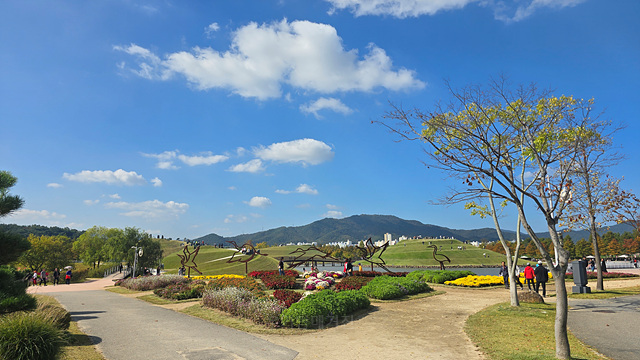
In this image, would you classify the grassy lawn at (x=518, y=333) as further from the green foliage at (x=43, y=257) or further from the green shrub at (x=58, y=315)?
the green foliage at (x=43, y=257)

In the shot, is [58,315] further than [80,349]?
Yes

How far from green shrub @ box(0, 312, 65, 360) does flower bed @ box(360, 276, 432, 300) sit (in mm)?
13685

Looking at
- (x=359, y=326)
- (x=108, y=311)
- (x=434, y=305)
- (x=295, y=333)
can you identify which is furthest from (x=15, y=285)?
(x=434, y=305)

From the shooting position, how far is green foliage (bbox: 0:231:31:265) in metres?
9.80

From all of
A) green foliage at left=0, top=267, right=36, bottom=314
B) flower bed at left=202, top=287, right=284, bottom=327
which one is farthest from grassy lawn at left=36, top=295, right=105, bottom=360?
flower bed at left=202, top=287, right=284, bottom=327

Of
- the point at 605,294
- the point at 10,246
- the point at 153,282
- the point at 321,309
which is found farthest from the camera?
the point at 153,282

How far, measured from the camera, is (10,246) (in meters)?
9.90

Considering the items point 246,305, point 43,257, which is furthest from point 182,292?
point 43,257

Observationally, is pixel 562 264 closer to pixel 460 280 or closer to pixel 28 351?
pixel 28 351

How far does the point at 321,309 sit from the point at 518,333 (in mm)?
6485

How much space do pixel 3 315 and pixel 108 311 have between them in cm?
887

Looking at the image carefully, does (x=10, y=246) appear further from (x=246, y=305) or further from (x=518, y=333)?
(x=518, y=333)

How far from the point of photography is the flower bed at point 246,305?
41.6ft

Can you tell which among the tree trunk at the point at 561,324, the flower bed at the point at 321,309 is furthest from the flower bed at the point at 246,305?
the tree trunk at the point at 561,324
